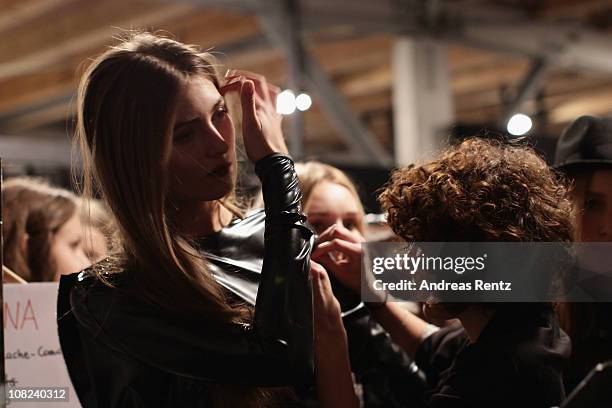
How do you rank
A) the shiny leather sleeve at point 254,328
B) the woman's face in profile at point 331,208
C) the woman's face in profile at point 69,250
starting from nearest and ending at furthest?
the shiny leather sleeve at point 254,328 → the woman's face in profile at point 331,208 → the woman's face in profile at point 69,250

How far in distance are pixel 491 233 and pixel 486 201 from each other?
4cm

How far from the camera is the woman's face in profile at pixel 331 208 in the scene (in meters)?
1.25

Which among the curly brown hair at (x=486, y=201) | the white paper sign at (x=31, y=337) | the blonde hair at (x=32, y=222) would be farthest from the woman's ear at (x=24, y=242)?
the curly brown hair at (x=486, y=201)

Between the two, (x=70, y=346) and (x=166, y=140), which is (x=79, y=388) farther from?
(x=166, y=140)

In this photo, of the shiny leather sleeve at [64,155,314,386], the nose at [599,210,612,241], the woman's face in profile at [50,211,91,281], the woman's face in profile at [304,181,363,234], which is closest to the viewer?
the shiny leather sleeve at [64,155,314,386]

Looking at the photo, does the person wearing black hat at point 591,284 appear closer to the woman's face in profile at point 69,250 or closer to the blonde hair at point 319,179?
the blonde hair at point 319,179

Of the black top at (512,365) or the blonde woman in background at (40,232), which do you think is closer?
the black top at (512,365)

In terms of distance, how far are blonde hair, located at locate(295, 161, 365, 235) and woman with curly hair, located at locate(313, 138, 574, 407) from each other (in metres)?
0.23

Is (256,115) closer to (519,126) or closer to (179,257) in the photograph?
(179,257)

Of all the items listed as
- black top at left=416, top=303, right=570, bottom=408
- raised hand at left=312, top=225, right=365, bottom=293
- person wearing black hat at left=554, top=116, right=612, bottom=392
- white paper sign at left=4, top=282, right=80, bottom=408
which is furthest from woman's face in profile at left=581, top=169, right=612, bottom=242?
white paper sign at left=4, top=282, right=80, bottom=408

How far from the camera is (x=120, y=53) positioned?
971 millimetres

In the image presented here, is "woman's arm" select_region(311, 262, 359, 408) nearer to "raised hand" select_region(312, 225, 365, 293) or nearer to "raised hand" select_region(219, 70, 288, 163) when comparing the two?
"raised hand" select_region(312, 225, 365, 293)

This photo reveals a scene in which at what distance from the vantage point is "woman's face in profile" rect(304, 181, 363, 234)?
125 centimetres

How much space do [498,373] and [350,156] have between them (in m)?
2.71
